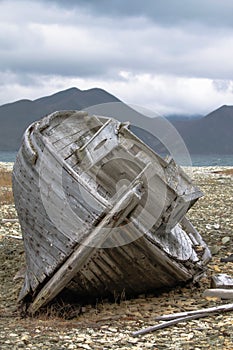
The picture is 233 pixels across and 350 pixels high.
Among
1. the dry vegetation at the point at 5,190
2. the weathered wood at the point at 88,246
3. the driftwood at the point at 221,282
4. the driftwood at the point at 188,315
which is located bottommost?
the dry vegetation at the point at 5,190

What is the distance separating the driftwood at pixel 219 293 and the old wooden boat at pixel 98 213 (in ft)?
1.25

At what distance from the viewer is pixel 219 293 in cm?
810

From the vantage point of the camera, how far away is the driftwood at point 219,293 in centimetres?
798

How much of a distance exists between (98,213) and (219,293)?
2298 millimetres

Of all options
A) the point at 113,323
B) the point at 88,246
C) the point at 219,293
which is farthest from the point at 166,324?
the point at 219,293

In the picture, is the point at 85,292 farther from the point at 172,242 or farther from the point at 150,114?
the point at 150,114

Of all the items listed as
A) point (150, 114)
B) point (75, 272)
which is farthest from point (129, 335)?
point (150, 114)

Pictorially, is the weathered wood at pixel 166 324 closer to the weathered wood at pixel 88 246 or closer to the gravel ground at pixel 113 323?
the gravel ground at pixel 113 323

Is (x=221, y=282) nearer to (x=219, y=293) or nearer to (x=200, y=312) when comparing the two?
(x=219, y=293)

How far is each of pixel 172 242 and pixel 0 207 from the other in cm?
1191

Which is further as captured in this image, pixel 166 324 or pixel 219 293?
pixel 219 293

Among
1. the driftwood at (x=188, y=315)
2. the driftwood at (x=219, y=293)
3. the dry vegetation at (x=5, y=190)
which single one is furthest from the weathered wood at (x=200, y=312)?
the dry vegetation at (x=5, y=190)

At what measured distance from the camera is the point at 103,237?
7.19 m

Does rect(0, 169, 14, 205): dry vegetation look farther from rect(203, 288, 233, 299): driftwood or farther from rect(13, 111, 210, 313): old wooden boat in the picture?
rect(203, 288, 233, 299): driftwood
